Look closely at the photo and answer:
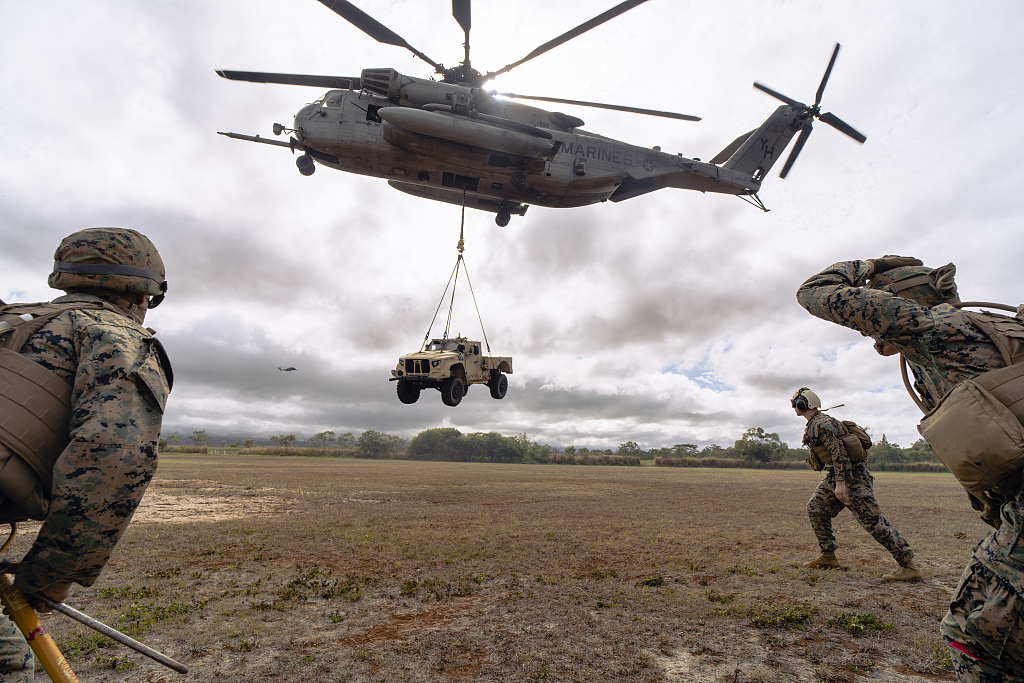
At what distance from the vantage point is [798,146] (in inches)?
590

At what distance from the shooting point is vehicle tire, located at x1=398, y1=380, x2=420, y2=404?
1003 centimetres

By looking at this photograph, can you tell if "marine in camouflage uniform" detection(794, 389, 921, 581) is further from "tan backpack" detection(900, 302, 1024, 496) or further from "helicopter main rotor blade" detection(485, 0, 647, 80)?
"helicopter main rotor blade" detection(485, 0, 647, 80)

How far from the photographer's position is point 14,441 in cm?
164

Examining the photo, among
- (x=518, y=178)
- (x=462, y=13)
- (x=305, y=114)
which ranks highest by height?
(x=462, y=13)

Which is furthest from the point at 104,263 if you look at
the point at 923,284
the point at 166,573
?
the point at 166,573

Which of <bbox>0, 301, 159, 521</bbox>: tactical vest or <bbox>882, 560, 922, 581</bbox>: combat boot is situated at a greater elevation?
<bbox>0, 301, 159, 521</bbox>: tactical vest

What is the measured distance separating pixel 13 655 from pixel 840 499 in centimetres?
740

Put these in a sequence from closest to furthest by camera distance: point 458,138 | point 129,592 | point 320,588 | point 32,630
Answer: point 32,630
point 129,592
point 320,588
point 458,138

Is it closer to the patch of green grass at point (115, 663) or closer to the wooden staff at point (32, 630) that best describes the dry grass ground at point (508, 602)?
the patch of green grass at point (115, 663)

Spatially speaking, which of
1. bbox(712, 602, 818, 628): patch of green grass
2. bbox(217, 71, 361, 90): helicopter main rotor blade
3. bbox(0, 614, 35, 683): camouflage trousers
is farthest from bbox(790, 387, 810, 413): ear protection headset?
bbox(217, 71, 361, 90): helicopter main rotor blade

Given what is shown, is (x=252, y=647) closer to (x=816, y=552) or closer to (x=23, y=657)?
(x=23, y=657)

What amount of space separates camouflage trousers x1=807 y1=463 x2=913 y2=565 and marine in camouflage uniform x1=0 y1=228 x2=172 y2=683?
696 cm

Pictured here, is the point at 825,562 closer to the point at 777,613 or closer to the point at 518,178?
the point at 777,613

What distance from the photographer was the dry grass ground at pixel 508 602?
3.60 meters
